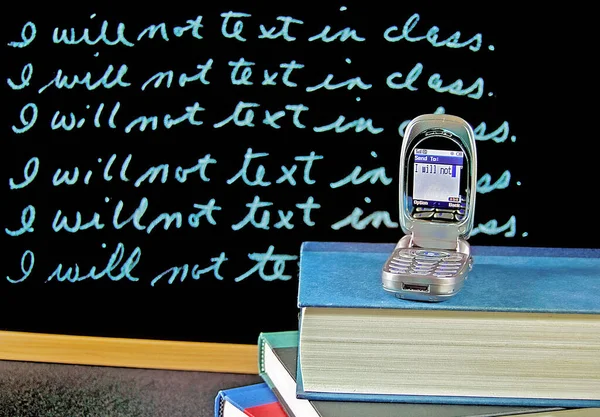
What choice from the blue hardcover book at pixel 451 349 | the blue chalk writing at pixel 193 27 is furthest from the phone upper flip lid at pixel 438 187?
the blue chalk writing at pixel 193 27

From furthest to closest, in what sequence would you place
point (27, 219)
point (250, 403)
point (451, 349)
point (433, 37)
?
point (27, 219) < point (433, 37) < point (250, 403) < point (451, 349)

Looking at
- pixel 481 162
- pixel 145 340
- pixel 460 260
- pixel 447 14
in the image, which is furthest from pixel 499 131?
pixel 145 340

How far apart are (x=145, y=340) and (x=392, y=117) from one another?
0.46 meters

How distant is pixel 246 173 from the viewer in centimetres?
109

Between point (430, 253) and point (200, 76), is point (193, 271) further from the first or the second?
point (430, 253)

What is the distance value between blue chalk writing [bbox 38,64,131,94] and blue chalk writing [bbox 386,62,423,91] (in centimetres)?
36

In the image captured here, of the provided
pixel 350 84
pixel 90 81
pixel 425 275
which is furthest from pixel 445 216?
pixel 90 81

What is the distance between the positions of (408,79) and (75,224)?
1.66 ft

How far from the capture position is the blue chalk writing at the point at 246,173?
109 centimetres

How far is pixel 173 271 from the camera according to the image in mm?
1127

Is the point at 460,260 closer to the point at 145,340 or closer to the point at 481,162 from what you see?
the point at 481,162

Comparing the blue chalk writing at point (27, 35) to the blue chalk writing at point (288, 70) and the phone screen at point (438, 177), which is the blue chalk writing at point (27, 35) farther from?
the phone screen at point (438, 177)

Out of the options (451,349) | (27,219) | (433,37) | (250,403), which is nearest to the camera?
(451,349)

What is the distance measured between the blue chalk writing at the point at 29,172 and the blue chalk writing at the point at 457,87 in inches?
22.0
